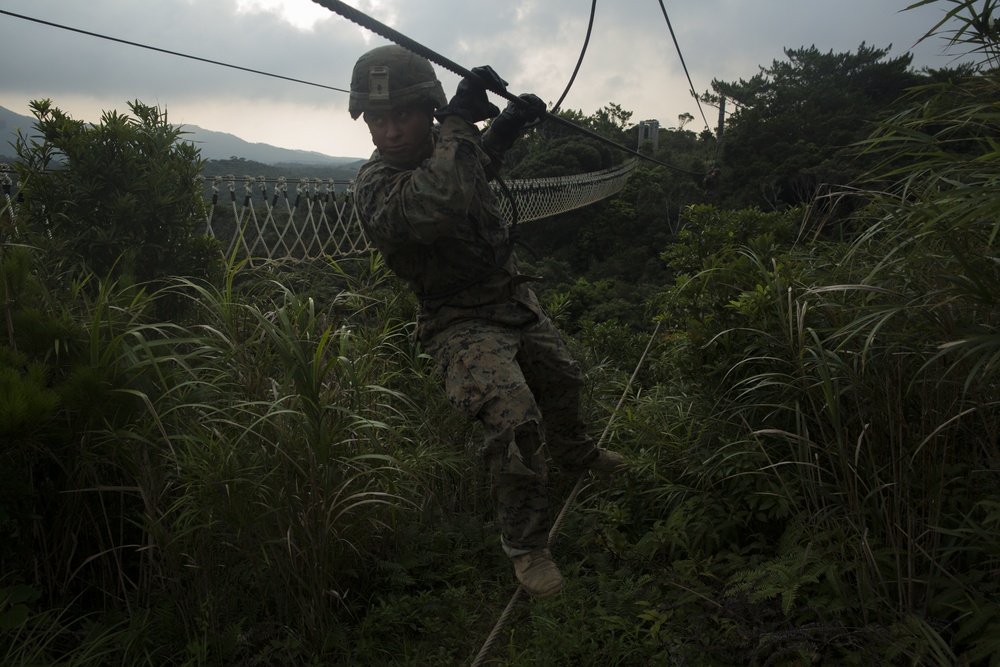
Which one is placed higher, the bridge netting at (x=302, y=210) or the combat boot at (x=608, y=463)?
the bridge netting at (x=302, y=210)

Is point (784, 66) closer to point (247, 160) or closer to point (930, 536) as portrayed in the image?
point (247, 160)

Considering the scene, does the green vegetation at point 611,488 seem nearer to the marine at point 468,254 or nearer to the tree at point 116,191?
the marine at point 468,254

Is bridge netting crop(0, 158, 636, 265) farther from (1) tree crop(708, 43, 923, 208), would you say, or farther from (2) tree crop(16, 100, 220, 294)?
(1) tree crop(708, 43, 923, 208)

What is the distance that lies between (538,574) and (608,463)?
0.77 metres

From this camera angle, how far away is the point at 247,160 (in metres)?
10.7

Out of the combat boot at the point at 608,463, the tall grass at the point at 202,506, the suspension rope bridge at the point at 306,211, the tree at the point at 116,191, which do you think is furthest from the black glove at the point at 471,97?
the tree at the point at 116,191

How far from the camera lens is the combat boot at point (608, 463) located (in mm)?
2832

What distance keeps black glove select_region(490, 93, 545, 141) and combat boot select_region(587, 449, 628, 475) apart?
1.32 m

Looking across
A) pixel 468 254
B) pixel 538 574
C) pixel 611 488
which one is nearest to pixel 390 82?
pixel 468 254

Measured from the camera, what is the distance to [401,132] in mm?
2322

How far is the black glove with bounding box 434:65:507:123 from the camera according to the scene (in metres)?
2.27

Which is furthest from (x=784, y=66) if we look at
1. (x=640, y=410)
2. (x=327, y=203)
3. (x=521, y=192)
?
(x=640, y=410)

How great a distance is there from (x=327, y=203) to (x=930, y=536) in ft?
29.5

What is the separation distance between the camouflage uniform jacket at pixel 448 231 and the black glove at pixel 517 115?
0.18 ft
